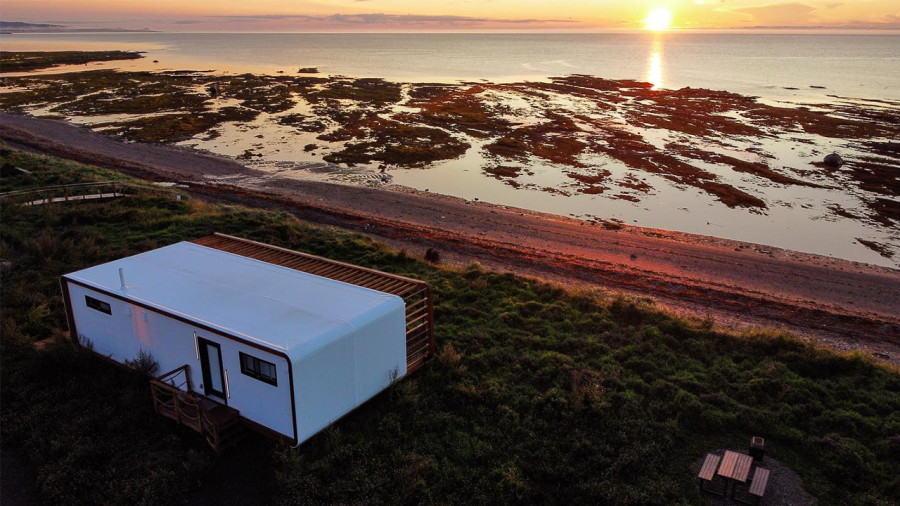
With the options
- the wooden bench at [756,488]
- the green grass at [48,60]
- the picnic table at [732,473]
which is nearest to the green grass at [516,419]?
the picnic table at [732,473]

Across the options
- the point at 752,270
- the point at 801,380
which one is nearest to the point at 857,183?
the point at 752,270

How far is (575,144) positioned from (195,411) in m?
40.6

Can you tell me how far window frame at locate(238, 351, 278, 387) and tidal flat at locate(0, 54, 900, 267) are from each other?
78.1 feet

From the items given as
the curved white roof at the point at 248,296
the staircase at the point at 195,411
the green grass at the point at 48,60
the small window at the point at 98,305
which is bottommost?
the staircase at the point at 195,411

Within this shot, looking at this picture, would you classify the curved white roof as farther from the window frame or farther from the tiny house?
the window frame

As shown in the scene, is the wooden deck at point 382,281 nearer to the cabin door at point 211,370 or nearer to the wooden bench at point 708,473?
the cabin door at point 211,370

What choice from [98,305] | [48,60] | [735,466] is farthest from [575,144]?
[48,60]

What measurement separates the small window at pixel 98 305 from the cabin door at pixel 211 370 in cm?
298

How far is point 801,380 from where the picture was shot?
1348 cm

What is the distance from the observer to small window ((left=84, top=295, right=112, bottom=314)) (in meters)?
12.3

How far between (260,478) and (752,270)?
71.2 feet

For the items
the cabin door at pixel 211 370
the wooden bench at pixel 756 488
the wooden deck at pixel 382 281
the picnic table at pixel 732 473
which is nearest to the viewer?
the wooden bench at pixel 756 488

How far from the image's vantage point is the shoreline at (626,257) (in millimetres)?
19484

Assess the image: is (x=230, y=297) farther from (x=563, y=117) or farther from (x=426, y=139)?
(x=563, y=117)
